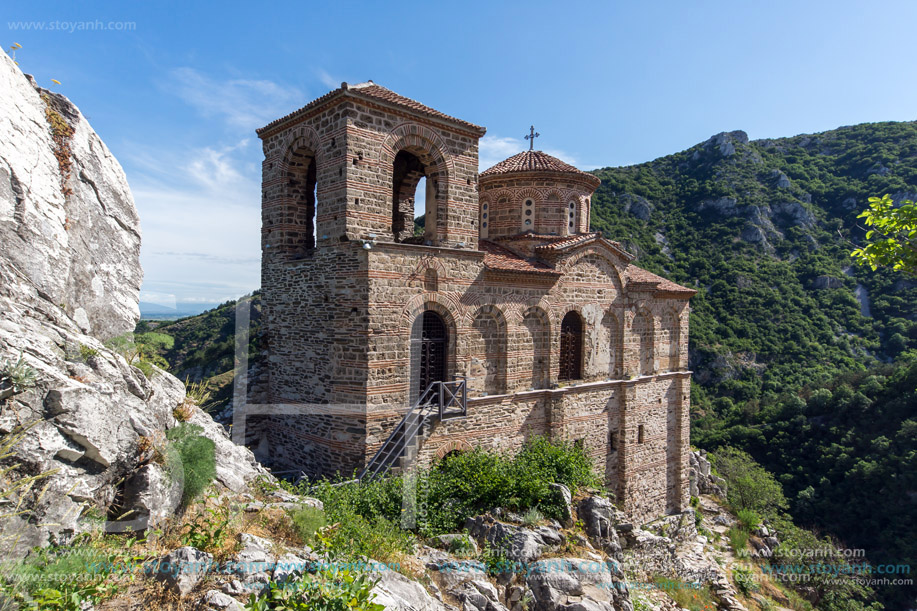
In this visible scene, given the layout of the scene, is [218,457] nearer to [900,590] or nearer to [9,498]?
[9,498]

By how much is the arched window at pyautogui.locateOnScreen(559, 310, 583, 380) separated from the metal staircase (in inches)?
161

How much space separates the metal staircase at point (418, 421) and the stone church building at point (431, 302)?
0.14 ft

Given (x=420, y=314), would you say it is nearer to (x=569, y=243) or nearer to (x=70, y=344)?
(x=569, y=243)

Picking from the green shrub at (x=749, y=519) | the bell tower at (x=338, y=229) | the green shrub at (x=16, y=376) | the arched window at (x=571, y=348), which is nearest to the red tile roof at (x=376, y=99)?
the bell tower at (x=338, y=229)

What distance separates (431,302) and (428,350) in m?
1.18

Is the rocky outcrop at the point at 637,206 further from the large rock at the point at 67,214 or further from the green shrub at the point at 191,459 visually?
the green shrub at the point at 191,459

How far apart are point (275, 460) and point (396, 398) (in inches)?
147

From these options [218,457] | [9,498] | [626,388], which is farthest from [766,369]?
[9,498]

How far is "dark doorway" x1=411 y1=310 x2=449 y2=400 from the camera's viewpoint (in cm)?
1141

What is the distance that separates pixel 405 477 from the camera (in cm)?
948

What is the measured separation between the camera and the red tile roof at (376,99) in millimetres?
10262

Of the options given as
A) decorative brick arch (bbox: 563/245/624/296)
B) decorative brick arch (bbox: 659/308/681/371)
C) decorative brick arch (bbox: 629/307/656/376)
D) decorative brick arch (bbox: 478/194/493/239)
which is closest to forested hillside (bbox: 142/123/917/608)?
decorative brick arch (bbox: 659/308/681/371)

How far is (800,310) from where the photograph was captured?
39.2 metres

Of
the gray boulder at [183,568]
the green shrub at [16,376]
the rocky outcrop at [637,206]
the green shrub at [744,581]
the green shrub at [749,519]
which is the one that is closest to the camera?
the green shrub at [16,376]
